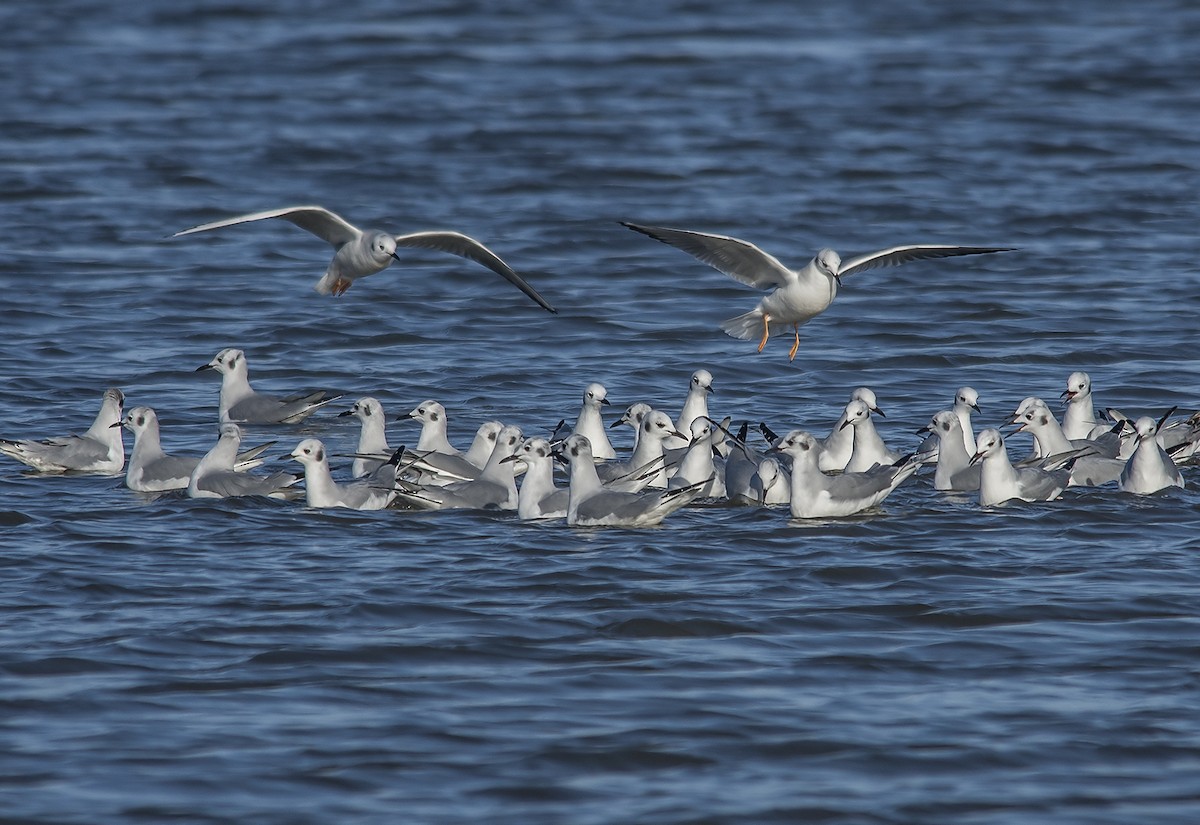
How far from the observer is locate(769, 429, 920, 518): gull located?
544 inches

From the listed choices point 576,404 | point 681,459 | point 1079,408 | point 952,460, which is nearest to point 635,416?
point 681,459

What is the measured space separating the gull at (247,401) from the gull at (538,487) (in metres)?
4.41

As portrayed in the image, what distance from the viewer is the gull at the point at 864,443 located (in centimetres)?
1511

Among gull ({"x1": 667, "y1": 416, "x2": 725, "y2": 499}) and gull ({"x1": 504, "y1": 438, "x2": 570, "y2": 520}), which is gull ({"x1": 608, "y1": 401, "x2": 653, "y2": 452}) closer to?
gull ({"x1": 667, "y1": 416, "x2": 725, "y2": 499})

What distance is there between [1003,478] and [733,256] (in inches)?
149

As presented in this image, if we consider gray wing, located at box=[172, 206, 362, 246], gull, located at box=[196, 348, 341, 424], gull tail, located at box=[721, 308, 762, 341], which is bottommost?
gull, located at box=[196, 348, 341, 424]

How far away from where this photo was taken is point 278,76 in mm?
43250

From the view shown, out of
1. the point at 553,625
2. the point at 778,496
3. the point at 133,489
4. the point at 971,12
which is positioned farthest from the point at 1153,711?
the point at 971,12

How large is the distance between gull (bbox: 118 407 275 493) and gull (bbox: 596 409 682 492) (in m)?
2.59

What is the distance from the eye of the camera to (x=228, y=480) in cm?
1420

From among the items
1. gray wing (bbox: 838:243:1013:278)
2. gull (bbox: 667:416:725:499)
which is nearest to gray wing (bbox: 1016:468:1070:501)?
gull (bbox: 667:416:725:499)

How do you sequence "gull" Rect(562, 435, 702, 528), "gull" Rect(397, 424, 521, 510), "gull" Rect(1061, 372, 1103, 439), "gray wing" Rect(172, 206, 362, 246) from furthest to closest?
1. "gray wing" Rect(172, 206, 362, 246)
2. "gull" Rect(1061, 372, 1103, 439)
3. "gull" Rect(397, 424, 521, 510)
4. "gull" Rect(562, 435, 702, 528)

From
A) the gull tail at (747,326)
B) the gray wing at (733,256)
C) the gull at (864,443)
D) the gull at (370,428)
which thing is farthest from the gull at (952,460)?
the gull at (370,428)

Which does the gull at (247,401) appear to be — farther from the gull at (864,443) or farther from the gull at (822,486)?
the gull at (822,486)
